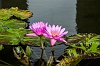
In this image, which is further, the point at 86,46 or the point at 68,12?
the point at 68,12

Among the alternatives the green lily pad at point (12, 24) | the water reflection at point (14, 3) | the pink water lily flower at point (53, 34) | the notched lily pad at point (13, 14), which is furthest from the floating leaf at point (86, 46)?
the water reflection at point (14, 3)

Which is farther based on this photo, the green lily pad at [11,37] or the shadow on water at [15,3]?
the shadow on water at [15,3]

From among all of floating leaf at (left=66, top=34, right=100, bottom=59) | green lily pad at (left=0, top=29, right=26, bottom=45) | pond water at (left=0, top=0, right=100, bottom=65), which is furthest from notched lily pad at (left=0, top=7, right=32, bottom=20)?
floating leaf at (left=66, top=34, right=100, bottom=59)

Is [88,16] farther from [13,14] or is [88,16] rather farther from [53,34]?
[53,34]

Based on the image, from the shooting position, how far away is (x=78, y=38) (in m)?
1.87

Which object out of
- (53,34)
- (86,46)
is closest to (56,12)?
(86,46)

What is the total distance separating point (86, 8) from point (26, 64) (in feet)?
6.32

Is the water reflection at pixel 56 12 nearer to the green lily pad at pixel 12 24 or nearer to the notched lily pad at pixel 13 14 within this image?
the notched lily pad at pixel 13 14

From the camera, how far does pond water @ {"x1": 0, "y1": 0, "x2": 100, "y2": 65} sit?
2.51m

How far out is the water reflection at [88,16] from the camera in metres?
2.45

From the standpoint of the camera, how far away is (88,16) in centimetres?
287

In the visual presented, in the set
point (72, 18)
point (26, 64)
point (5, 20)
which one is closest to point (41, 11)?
point (72, 18)

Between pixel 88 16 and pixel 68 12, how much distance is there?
0.26 metres

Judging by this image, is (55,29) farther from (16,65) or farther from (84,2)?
(84,2)
